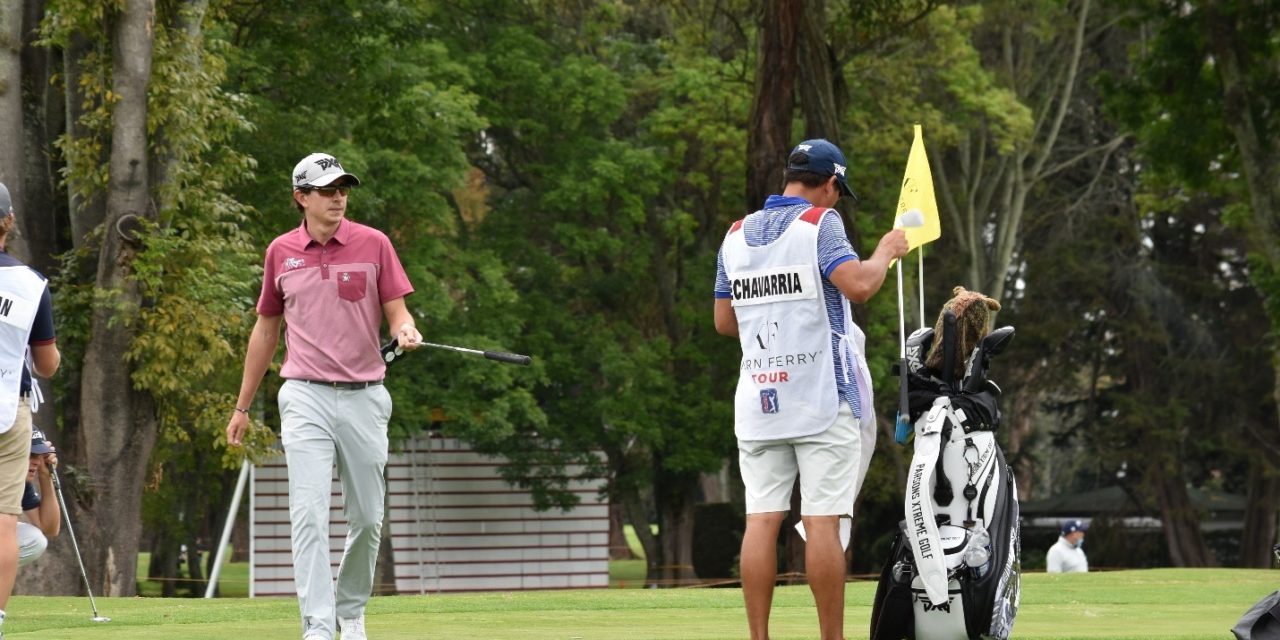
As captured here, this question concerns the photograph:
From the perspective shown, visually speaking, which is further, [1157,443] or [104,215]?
[1157,443]

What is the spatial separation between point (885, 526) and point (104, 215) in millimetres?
22438

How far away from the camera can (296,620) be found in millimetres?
10586

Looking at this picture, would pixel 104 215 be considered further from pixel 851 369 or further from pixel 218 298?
pixel 851 369

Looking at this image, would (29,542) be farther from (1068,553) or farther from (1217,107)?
(1217,107)

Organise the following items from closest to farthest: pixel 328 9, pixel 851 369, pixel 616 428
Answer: pixel 851 369, pixel 328 9, pixel 616 428

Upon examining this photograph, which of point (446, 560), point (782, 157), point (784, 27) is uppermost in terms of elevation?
point (784, 27)

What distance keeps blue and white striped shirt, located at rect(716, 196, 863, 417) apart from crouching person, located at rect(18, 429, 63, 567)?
3902 millimetres

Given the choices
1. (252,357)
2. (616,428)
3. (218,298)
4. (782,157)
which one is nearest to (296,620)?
(252,357)

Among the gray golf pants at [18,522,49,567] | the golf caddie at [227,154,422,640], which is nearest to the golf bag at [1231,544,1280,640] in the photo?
the golf caddie at [227,154,422,640]

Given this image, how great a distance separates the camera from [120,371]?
1948 cm

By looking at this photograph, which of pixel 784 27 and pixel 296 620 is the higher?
pixel 784 27

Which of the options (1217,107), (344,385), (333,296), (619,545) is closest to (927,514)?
(344,385)

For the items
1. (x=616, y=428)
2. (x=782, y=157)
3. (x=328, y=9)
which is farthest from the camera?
(x=616, y=428)

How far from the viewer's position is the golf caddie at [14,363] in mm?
7551
